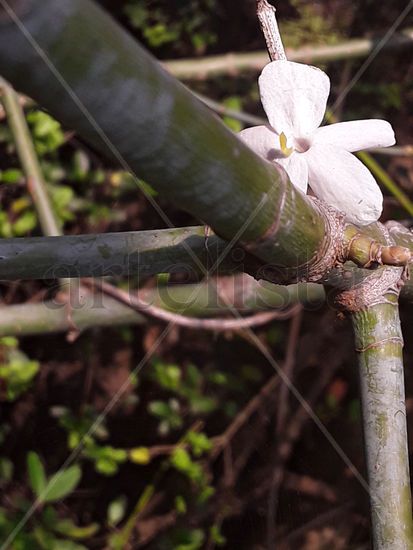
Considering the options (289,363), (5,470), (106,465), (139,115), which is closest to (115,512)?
(106,465)

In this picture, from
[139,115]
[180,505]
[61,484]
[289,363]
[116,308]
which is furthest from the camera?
[289,363]

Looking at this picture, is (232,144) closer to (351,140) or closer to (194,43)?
(351,140)

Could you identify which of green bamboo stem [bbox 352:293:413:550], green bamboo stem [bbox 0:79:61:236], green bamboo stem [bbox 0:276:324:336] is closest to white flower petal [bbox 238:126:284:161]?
green bamboo stem [bbox 352:293:413:550]

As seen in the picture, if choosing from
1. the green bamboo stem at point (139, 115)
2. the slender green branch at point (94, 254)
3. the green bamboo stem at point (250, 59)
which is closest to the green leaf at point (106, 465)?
the green bamboo stem at point (250, 59)

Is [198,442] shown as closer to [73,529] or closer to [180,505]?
[180,505]

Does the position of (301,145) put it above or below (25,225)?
below

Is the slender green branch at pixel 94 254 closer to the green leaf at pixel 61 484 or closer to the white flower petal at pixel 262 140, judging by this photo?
the white flower petal at pixel 262 140
